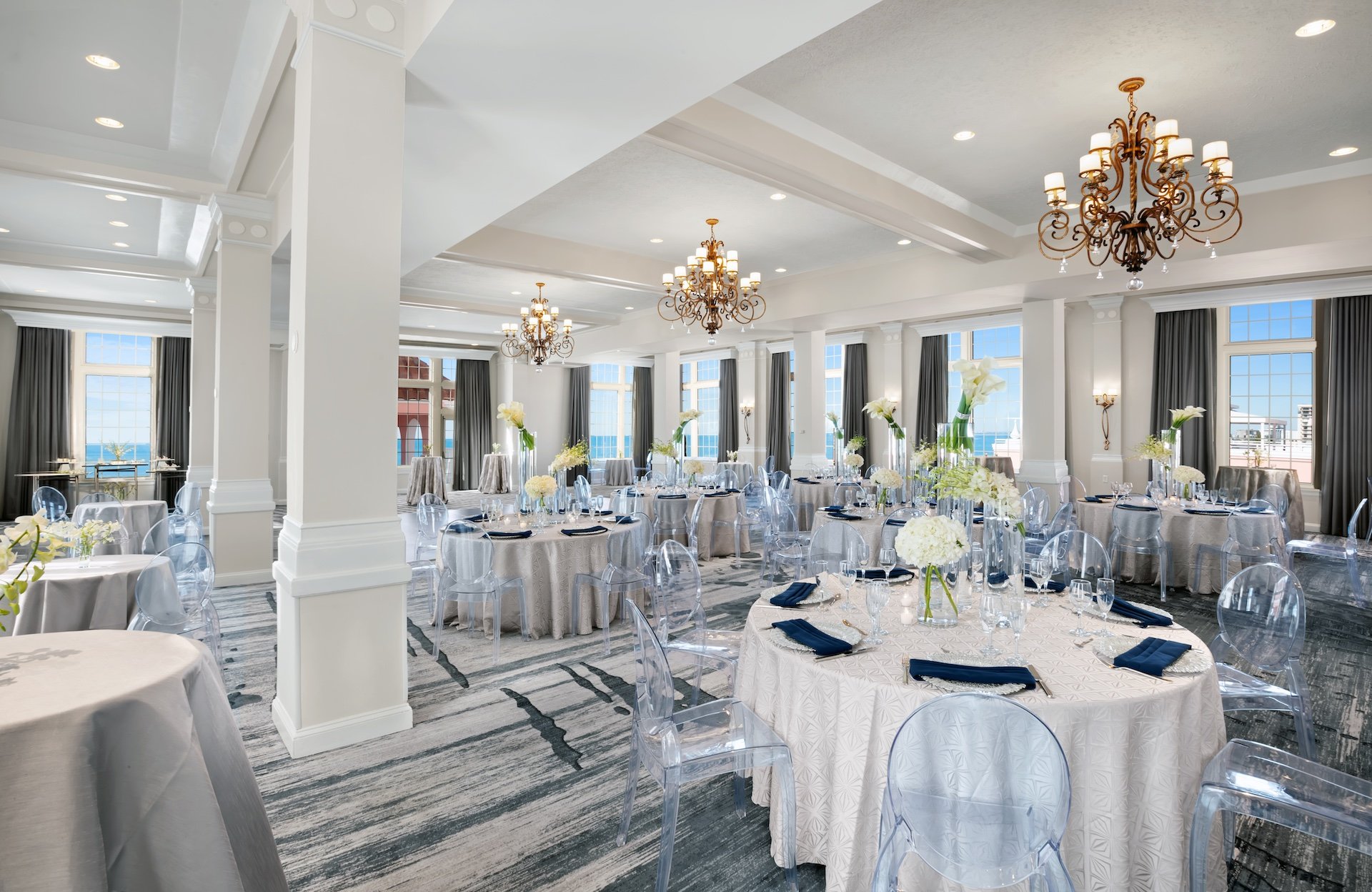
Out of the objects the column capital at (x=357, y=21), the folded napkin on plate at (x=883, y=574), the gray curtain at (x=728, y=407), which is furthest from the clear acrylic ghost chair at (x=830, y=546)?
the gray curtain at (x=728, y=407)

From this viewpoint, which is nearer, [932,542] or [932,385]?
[932,542]

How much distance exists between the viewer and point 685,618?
346 centimetres

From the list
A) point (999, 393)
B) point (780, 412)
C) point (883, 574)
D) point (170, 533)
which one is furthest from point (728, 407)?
point (883, 574)

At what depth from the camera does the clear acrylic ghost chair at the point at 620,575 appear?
180 inches

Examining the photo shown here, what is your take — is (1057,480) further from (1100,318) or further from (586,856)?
(586,856)

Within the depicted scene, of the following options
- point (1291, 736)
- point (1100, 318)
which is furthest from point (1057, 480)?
point (1291, 736)

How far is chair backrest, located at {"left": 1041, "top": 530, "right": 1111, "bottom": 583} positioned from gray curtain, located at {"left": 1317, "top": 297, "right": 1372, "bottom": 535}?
26.0 ft

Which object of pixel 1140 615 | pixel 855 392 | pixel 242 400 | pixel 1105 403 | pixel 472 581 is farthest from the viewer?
pixel 855 392

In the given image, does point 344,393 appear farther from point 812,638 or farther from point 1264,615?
point 1264,615

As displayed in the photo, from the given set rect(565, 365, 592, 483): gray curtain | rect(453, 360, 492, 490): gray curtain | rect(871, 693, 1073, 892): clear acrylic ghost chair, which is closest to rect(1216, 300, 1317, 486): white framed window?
rect(871, 693, 1073, 892): clear acrylic ghost chair

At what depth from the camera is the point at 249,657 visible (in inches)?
172

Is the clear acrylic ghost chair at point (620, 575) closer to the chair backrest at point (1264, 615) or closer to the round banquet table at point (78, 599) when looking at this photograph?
the round banquet table at point (78, 599)

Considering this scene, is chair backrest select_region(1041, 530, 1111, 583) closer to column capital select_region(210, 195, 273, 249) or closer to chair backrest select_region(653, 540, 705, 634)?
chair backrest select_region(653, 540, 705, 634)

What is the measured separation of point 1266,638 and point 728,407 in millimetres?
12821
